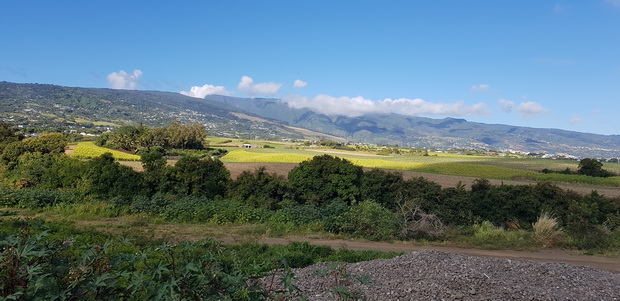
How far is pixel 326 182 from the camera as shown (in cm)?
1772

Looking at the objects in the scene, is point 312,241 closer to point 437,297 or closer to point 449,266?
point 449,266

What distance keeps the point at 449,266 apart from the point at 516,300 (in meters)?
1.64

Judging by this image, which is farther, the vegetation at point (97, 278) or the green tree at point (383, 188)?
the green tree at point (383, 188)

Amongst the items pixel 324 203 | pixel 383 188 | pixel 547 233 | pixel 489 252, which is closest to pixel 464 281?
pixel 489 252

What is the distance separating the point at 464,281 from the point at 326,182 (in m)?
10.7

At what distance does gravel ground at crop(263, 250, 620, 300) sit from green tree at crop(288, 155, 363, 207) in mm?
8066

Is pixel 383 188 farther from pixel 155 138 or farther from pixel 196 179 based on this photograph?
pixel 155 138

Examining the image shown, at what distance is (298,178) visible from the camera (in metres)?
17.7

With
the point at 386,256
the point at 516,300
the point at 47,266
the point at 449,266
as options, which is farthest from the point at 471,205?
the point at 47,266

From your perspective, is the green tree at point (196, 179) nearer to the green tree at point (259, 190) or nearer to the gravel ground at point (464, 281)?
the green tree at point (259, 190)

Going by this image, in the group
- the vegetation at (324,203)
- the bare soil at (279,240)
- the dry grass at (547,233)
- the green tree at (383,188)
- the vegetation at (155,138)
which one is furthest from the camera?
the vegetation at (155,138)

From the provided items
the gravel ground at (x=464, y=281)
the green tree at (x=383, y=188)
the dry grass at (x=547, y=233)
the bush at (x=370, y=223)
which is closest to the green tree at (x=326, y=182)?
the green tree at (x=383, y=188)

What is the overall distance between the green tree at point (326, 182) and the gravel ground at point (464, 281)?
807 centimetres

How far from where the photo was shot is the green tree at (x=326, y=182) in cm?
1720
